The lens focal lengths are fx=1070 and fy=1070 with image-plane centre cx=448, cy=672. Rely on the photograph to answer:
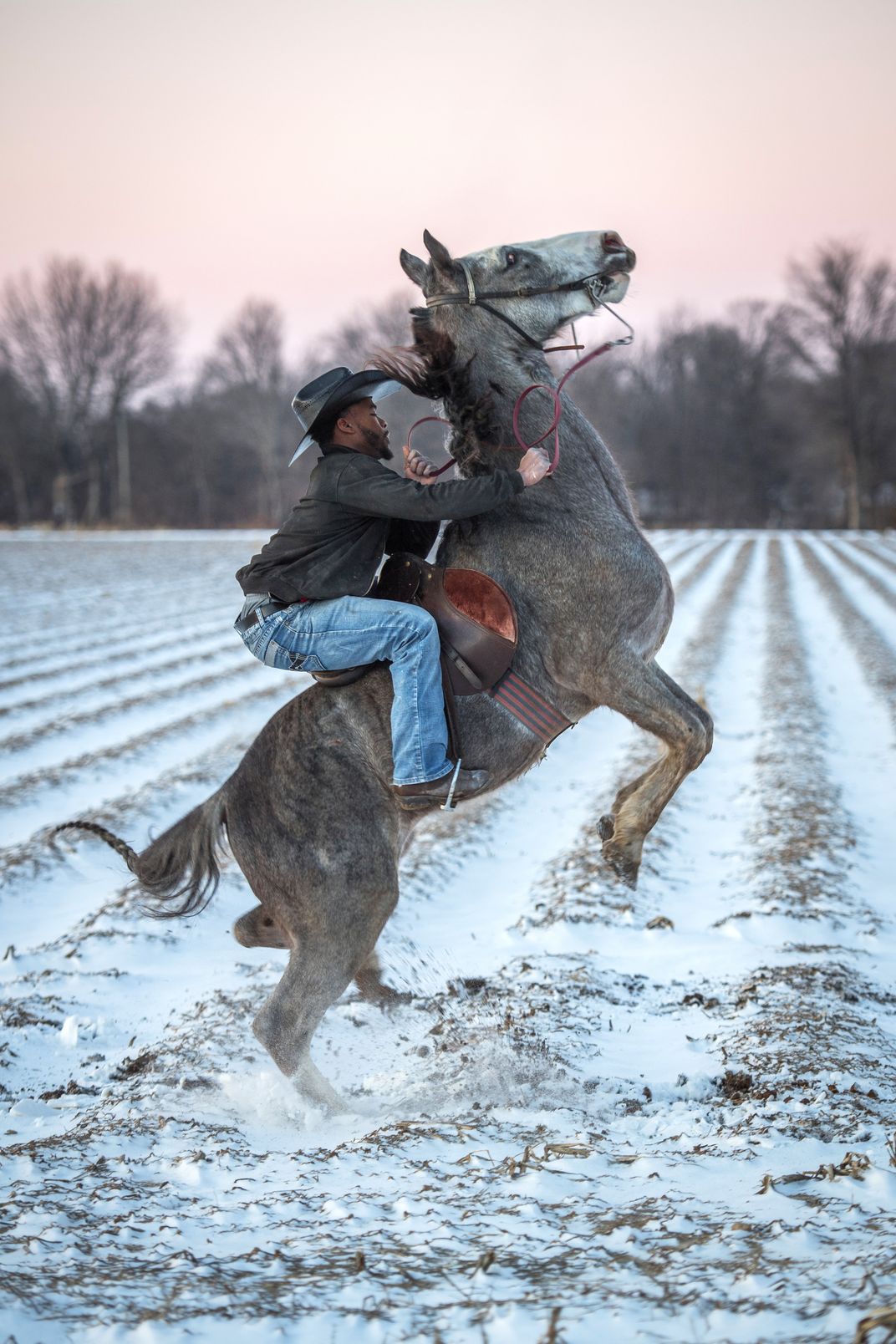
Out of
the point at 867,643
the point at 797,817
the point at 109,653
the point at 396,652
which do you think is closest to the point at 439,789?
the point at 396,652

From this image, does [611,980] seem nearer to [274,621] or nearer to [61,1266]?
[274,621]

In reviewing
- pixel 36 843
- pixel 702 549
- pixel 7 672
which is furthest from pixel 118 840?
pixel 702 549

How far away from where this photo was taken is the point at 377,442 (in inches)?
180

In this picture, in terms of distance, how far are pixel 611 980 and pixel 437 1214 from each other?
2.49 m

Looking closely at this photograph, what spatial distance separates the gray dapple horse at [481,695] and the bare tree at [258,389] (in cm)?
5529

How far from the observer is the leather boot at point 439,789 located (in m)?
4.40

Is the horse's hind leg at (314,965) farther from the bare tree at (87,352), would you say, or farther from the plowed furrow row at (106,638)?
the bare tree at (87,352)

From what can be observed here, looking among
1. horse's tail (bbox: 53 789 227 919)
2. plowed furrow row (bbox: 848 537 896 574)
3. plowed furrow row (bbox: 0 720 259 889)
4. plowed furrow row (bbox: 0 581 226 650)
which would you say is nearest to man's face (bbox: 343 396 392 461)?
horse's tail (bbox: 53 789 227 919)

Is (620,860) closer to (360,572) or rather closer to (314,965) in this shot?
(314,965)

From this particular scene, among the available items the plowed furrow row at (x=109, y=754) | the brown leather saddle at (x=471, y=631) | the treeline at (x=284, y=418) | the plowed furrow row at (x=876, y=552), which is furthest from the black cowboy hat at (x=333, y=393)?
the treeline at (x=284, y=418)

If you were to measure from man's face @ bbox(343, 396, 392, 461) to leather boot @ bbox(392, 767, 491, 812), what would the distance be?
4.61 ft

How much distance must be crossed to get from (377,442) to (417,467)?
16.9 inches

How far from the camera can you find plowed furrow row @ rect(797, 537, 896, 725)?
12.8m

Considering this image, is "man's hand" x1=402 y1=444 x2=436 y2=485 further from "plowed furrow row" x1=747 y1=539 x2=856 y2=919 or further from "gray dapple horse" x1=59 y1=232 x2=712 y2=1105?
"plowed furrow row" x1=747 y1=539 x2=856 y2=919
